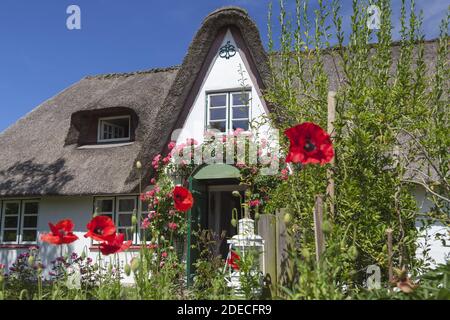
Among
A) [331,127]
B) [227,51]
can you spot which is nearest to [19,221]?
[227,51]

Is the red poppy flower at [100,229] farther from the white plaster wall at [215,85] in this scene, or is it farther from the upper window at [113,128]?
the upper window at [113,128]

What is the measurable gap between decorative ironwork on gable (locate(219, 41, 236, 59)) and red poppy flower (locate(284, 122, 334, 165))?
7306mm

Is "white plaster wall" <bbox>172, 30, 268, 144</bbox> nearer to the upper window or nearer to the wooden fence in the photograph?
the upper window

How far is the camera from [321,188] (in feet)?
9.84

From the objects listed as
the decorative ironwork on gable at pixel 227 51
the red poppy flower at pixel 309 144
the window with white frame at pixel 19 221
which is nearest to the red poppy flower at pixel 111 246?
the red poppy flower at pixel 309 144

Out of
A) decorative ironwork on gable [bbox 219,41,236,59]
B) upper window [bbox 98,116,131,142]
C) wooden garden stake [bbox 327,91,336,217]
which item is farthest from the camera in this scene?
upper window [bbox 98,116,131,142]

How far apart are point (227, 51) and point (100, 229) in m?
7.46

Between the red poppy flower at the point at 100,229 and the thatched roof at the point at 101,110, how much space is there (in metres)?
6.56

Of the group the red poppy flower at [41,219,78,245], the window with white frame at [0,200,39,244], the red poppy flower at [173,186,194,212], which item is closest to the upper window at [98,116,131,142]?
the window with white frame at [0,200,39,244]

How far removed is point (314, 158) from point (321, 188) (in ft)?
3.26

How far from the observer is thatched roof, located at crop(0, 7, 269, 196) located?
28.9 feet

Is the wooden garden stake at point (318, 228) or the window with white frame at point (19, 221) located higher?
the window with white frame at point (19, 221)

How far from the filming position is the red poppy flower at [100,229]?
216 cm
